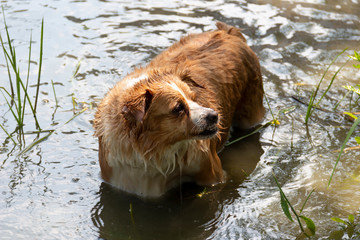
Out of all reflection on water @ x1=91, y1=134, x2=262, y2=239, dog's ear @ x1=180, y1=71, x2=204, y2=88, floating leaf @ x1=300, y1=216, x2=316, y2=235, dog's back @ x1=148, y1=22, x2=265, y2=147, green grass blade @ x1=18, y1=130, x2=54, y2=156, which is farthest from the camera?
green grass blade @ x1=18, y1=130, x2=54, y2=156

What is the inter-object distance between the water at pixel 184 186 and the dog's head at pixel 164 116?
2.26ft

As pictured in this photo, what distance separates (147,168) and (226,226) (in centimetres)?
93

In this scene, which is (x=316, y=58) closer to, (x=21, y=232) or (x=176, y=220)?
(x=176, y=220)

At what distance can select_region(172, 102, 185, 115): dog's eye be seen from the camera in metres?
4.45

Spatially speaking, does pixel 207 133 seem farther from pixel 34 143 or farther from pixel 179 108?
pixel 34 143

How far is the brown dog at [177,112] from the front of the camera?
4477mm

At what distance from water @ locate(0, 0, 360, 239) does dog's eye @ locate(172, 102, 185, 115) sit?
95 centimetres

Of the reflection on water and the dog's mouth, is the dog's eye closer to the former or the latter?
the dog's mouth

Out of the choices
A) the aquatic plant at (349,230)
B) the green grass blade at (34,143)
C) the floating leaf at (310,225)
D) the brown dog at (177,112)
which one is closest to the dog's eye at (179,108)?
the brown dog at (177,112)

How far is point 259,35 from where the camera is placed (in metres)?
8.32

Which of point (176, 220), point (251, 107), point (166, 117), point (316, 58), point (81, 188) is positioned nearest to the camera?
point (166, 117)

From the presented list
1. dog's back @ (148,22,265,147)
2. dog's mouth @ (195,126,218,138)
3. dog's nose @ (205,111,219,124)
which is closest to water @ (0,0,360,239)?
dog's back @ (148,22,265,147)

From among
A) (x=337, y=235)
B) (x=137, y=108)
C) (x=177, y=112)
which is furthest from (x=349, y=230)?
(x=137, y=108)

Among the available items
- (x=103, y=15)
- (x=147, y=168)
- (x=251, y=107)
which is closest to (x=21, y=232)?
(x=147, y=168)
